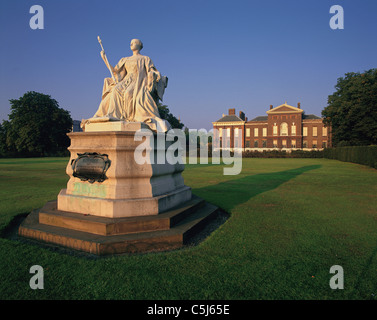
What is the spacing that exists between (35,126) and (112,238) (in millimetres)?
44086

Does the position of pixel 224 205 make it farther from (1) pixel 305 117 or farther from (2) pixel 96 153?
(1) pixel 305 117

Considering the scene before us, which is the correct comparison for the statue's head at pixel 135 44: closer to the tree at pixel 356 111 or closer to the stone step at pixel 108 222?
the stone step at pixel 108 222

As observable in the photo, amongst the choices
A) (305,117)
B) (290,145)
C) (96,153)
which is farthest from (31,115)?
(305,117)

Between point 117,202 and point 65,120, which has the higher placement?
point 65,120

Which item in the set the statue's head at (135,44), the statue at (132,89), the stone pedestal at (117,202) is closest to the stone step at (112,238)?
the stone pedestal at (117,202)

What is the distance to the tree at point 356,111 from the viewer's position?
2730 cm

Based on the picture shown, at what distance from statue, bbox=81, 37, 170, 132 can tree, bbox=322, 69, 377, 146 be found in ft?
100

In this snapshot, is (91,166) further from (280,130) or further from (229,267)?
(280,130)

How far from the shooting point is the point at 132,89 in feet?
17.6

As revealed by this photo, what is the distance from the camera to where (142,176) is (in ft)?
14.3

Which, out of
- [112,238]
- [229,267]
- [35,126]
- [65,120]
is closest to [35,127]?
[35,126]

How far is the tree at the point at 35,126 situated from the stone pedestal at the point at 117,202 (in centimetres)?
4004

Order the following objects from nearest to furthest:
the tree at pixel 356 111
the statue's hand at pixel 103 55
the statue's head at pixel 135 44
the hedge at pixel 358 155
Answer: the statue's hand at pixel 103 55
the statue's head at pixel 135 44
the hedge at pixel 358 155
the tree at pixel 356 111

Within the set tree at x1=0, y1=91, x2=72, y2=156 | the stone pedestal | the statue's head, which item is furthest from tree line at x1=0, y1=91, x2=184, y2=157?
the stone pedestal
